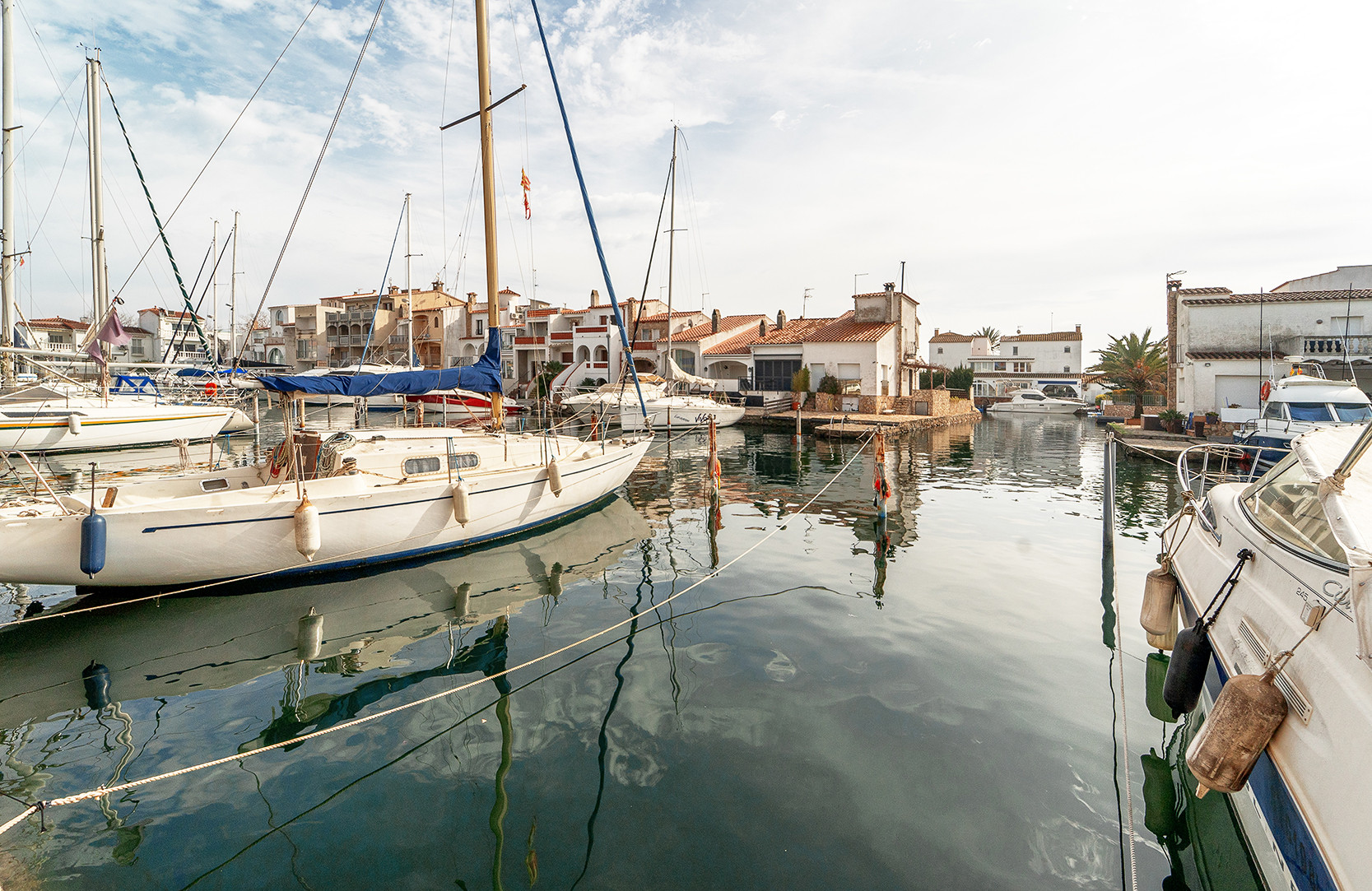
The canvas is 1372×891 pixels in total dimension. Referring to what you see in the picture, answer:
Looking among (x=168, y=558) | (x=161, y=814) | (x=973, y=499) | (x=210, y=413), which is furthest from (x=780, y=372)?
(x=161, y=814)

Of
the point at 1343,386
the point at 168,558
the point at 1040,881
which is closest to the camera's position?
the point at 1040,881

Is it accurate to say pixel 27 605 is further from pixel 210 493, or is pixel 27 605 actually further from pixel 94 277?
pixel 94 277

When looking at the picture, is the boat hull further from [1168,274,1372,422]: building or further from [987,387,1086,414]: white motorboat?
[987,387,1086,414]: white motorboat

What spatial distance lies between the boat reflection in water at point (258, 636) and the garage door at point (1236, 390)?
2958 cm

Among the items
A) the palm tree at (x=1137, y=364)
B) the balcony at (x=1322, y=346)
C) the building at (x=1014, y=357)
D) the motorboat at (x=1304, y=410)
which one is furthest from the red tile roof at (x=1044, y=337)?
the motorboat at (x=1304, y=410)

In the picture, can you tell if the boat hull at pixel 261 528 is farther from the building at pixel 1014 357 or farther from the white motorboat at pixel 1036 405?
the building at pixel 1014 357

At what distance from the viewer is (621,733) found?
217 inches

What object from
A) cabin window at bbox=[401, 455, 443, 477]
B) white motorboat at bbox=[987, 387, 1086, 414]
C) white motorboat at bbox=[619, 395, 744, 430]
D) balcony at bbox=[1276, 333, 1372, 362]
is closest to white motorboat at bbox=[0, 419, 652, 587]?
cabin window at bbox=[401, 455, 443, 477]

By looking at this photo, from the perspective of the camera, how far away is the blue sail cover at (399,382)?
10039mm

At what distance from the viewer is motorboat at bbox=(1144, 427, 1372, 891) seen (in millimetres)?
2525

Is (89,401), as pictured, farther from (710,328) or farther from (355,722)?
(710,328)

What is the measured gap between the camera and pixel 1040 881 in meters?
3.85

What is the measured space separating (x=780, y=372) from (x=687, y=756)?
35.7 meters

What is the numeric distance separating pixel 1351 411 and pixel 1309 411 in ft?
3.26
